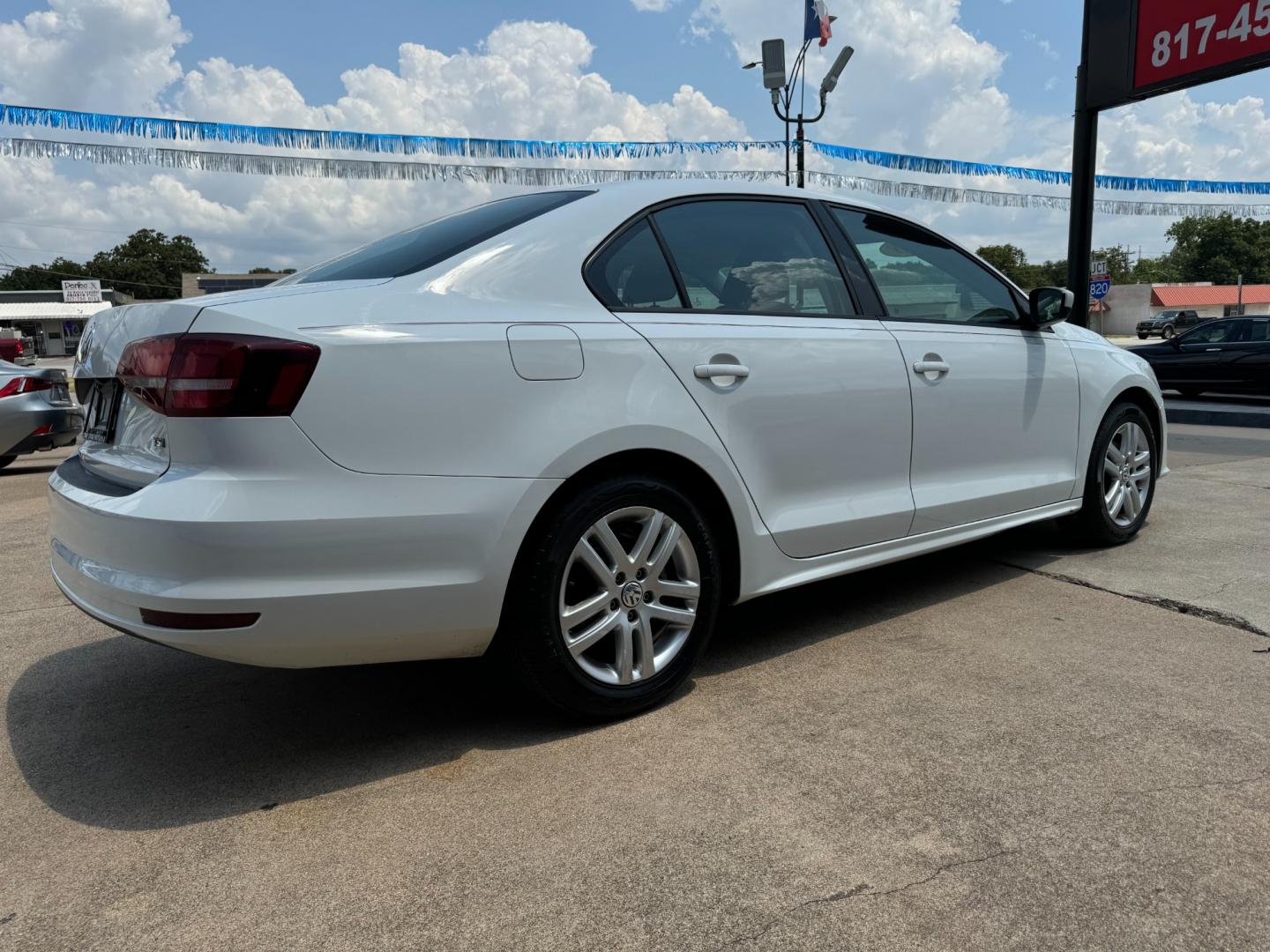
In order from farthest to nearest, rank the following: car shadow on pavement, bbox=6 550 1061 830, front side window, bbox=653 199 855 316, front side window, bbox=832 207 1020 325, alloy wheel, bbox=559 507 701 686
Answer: front side window, bbox=832 207 1020 325 → front side window, bbox=653 199 855 316 → alloy wheel, bbox=559 507 701 686 → car shadow on pavement, bbox=6 550 1061 830

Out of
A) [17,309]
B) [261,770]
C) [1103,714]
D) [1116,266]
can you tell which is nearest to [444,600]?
[261,770]

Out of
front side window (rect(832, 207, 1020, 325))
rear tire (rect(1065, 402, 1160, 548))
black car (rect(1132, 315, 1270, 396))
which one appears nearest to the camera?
front side window (rect(832, 207, 1020, 325))

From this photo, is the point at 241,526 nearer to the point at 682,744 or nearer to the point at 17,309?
the point at 682,744

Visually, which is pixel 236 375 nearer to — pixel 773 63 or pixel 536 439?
pixel 536 439

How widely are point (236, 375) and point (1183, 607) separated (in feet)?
11.4

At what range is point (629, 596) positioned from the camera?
2721 millimetres

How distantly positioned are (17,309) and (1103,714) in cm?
8808

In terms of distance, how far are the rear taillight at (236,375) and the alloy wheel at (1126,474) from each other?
12.4 feet

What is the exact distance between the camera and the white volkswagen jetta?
2.25 m

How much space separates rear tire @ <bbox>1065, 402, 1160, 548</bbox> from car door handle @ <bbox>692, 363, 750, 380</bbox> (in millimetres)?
2350

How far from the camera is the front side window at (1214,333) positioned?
1505 cm

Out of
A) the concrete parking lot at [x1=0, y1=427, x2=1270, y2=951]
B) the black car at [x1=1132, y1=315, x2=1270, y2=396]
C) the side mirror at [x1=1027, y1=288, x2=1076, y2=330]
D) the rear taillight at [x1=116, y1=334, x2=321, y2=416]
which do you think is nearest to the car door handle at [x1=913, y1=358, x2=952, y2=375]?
the side mirror at [x1=1027, y1=288, x2=1076, y2=330]

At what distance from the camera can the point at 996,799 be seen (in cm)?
230

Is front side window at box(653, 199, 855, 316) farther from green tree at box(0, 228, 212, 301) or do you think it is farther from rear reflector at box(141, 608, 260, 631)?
green tree at box(0, 228, 212, 301)
